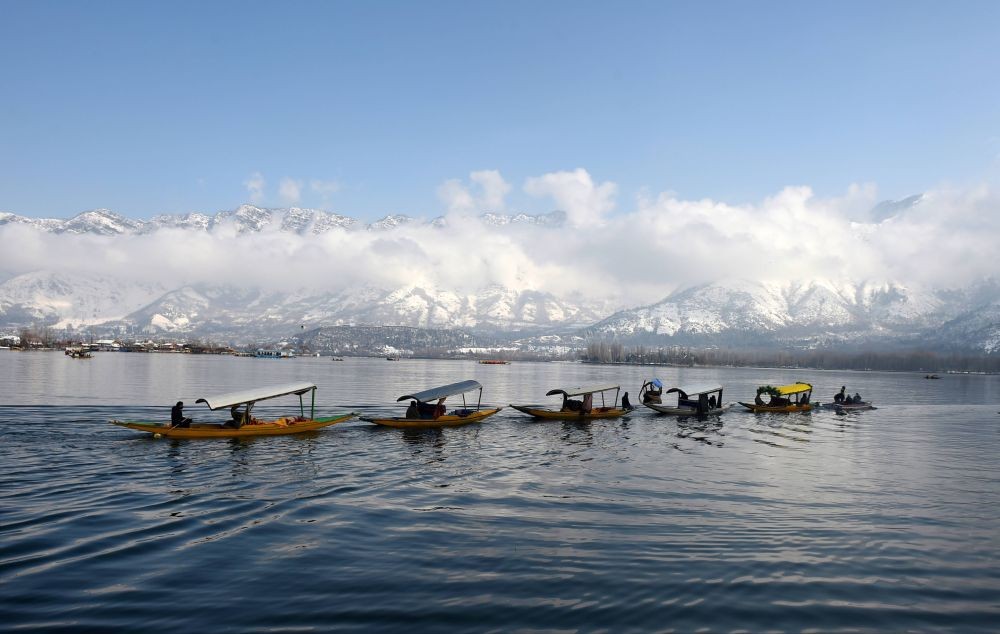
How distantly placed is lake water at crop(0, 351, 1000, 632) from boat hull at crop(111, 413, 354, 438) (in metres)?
1.16

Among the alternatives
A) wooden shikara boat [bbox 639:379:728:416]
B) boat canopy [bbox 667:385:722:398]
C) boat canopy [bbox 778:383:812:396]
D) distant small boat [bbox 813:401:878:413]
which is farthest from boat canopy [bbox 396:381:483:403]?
distant small boat [bbox 813:401:878:413]

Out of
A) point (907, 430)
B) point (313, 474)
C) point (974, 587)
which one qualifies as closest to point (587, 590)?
point (974, 587)

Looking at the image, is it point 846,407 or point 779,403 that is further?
point 846,407

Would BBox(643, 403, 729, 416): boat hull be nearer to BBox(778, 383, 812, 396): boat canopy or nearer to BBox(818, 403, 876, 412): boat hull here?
BBox(778, 383, 812, 396): boat canopy

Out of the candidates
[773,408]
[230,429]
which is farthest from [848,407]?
[230,429]

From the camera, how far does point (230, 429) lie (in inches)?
2005

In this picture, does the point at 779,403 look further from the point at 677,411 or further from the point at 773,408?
the point at 677,411

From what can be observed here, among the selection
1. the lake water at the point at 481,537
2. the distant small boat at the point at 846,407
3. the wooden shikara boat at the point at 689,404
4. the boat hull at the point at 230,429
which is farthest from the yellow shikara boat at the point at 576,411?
the distant small boat at the point at 846,407

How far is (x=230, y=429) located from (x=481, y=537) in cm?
3199

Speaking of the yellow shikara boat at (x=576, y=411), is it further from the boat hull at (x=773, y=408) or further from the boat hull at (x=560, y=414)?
the boat hull at (x=773, y=408)

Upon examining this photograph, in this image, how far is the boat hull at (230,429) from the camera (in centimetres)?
4875

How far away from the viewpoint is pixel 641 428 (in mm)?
65875

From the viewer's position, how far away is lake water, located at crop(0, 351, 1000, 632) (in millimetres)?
18750

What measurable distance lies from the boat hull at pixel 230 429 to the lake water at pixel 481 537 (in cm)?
116
